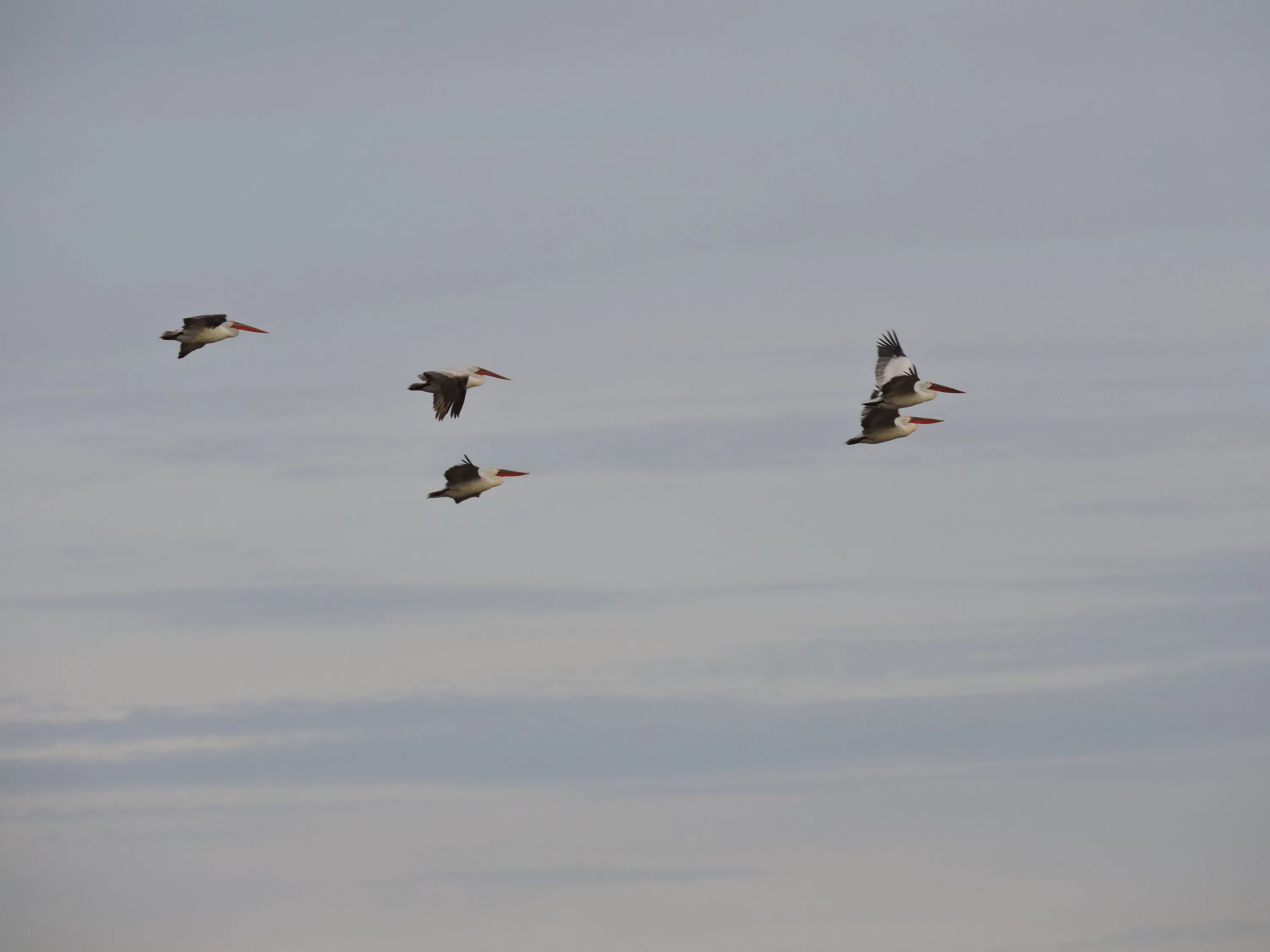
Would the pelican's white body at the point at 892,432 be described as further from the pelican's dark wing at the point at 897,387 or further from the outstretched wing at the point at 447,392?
the outstretched wing at the point at 447,392

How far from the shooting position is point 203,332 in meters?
96.8

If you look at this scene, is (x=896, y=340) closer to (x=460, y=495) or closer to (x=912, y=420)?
(x=912, y=420)

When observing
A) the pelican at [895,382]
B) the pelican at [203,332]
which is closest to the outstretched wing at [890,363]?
the pelican at [895,382]

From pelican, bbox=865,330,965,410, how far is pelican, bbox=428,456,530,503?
16.0m

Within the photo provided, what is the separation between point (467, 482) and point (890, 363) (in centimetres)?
1836

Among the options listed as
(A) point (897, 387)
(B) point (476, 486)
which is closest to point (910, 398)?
(A) point (897, 387)

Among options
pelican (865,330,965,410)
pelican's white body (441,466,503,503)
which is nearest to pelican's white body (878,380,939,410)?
pelican (865,330,965,410)

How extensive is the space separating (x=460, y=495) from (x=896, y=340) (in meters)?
19.5

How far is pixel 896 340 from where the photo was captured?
99.0 meters

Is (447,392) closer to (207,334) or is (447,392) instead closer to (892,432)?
(207,334)

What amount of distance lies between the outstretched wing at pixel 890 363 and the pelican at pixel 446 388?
57.0ft

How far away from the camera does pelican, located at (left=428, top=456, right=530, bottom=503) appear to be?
96.1m

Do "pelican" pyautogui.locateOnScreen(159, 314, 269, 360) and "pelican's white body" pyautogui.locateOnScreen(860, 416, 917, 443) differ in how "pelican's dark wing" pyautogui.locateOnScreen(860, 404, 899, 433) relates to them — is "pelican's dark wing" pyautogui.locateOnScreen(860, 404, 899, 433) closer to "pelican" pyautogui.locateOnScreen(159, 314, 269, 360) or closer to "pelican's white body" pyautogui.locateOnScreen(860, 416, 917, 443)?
"pelican's white body" pyautogui.locateOnScreen(860, 416, 917, 443)

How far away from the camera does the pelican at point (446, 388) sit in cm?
9169
